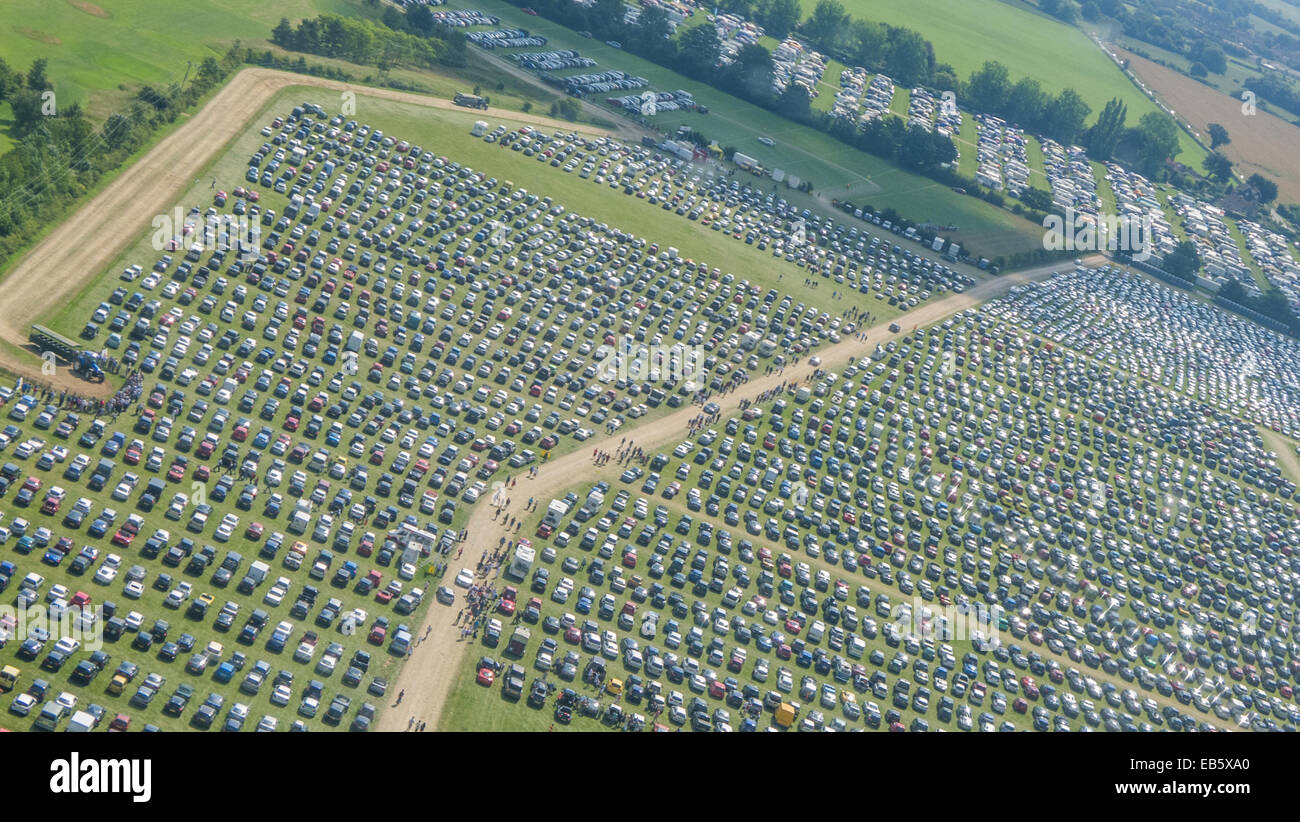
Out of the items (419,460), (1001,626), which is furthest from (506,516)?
(1001,626)

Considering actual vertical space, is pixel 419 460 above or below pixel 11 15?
below

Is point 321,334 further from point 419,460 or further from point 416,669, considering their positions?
point 416,669

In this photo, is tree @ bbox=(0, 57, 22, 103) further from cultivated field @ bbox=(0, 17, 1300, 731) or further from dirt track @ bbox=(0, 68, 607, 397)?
cultivated field @ bbox=(0, 17, 1300, 731)

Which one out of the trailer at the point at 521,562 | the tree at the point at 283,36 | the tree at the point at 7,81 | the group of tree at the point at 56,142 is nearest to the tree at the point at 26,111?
the group of tree at the point at 56,142

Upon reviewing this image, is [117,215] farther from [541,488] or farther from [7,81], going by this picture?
[541,488]

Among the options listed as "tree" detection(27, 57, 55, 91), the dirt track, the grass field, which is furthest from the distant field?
the grass field
